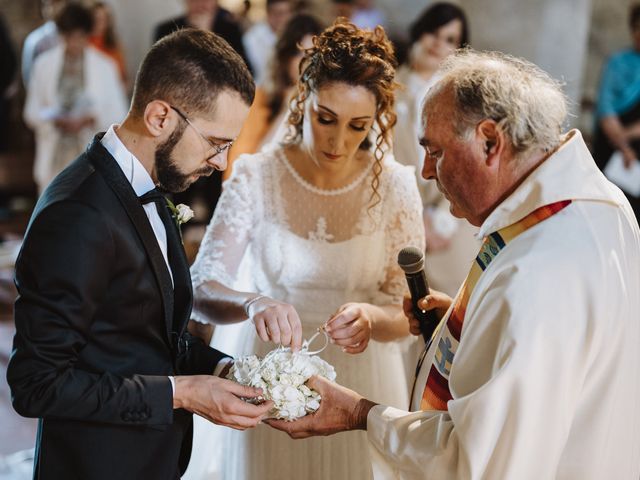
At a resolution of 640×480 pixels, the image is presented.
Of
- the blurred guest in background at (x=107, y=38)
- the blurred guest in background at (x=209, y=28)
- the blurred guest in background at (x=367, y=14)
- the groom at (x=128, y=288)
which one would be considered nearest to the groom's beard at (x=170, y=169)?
the groom at (x=128, y=288)

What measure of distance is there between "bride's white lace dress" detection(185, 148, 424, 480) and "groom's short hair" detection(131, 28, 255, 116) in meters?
0.76

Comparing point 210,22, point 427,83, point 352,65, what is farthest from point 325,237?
point 210,22

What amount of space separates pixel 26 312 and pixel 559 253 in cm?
118

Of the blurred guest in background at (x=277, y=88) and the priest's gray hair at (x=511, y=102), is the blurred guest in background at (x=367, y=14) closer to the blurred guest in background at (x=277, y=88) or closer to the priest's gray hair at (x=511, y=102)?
the blurred guest in background at (x=277, y=88)

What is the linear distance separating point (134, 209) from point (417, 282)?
0.91 meters

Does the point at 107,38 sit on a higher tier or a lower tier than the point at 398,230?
lower

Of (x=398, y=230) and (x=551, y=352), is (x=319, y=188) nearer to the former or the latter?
(x=398, y=230)

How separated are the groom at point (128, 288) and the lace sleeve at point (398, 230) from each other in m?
0.88

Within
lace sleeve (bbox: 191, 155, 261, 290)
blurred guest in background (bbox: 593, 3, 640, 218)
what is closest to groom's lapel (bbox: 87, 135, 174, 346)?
lace sleeve (bbox: 191, 155, 261, 290)

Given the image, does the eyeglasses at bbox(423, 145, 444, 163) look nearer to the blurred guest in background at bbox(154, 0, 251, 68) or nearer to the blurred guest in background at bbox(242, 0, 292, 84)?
the blurred guest in background at bbox(154, 0, 251, 68)

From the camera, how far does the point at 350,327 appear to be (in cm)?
234

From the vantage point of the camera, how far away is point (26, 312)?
166cm

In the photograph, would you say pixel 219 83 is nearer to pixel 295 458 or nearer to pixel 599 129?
pixel 295 458

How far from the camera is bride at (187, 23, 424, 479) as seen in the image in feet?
8.30
